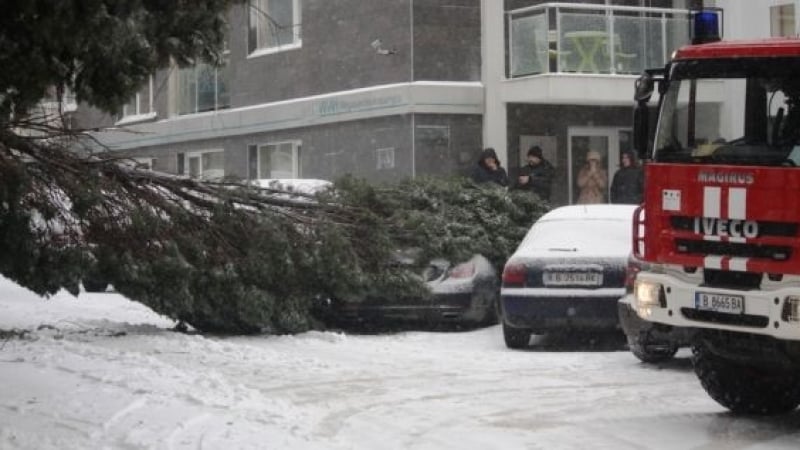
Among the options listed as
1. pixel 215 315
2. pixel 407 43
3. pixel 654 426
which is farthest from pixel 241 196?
pixel 407 43

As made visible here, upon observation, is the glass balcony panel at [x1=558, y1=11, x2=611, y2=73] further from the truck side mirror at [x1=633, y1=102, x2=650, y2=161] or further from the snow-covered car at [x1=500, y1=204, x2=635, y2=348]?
the truck side mirror at [x1=633, y1=102, x2=650, y2=161]

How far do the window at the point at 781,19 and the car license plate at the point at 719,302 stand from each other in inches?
556

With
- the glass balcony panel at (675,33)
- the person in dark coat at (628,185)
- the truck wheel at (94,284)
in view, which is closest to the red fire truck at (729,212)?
the truck wheel at (94,284)

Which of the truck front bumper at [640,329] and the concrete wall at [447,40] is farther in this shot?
the concrete wall at [447,40]

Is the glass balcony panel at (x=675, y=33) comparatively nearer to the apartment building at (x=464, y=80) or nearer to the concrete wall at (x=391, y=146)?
the apartment building at (x=464, y=80)

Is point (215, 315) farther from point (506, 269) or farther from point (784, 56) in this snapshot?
point (784, 56)

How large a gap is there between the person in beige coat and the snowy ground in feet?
23.4

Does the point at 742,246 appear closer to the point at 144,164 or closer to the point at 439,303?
the point at 439,303

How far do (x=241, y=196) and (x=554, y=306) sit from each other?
11.2ft

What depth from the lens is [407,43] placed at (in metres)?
21.3

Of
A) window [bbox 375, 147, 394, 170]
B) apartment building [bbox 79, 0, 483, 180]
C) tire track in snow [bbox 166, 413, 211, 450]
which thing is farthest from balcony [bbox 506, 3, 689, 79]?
tire track in snow [bbox 166, 413, 211, 450]

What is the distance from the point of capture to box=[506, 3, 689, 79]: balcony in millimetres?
20859

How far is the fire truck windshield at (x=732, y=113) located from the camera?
8.42 m

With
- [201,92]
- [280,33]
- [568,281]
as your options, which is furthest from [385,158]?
[568,281]
